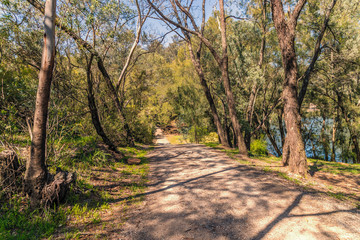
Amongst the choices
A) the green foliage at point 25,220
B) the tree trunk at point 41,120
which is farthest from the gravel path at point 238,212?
the tree trunk at point 41,120

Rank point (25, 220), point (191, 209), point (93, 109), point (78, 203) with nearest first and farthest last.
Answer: point (25, 220)
point (191, 209)
point (78, 203)
point (93, 109)

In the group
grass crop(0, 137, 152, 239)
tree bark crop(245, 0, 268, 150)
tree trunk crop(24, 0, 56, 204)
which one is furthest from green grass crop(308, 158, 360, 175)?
tree trunk crop(24, 0, 56, 204)

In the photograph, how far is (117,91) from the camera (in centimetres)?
1154

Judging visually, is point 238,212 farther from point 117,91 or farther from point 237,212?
point 117,91

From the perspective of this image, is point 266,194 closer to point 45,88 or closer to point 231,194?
point 231,194

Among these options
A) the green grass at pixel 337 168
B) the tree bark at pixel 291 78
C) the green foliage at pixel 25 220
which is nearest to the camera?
the green foliage at pixel 25 220

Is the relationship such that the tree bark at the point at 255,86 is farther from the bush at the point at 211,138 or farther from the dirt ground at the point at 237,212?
the dirt ground at the point at 237,212

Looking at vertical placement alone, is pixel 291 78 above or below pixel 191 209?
above

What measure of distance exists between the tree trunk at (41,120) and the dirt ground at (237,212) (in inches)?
71.9

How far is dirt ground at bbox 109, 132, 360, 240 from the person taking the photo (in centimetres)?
300

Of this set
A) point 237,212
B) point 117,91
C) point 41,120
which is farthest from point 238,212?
point 117,91

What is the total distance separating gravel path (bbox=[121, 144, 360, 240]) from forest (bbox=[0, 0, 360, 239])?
1.16 metres

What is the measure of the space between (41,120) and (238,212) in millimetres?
4144

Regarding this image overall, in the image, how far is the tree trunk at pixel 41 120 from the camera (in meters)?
3.52
